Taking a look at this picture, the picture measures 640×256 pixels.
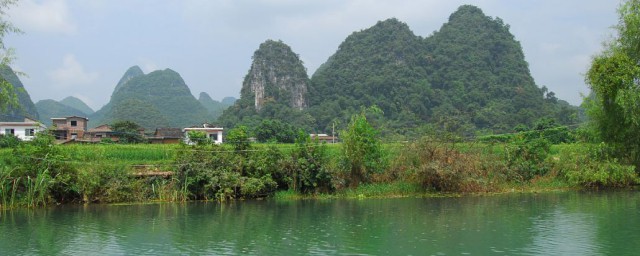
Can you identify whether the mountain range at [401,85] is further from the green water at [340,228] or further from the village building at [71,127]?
the green water at [340,228]

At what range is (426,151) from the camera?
2311cm

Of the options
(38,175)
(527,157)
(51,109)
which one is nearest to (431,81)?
(527,157)

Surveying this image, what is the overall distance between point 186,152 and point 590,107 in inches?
687

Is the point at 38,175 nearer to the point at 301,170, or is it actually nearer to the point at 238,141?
the point at 238,141

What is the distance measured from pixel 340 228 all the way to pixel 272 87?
67768mm

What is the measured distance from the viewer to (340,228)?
1351 centimetres

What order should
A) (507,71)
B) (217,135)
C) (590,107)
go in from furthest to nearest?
(507,71) < (217,135) < (590,107)

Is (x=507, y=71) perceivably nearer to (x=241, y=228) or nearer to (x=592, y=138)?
(x=592, y=138)

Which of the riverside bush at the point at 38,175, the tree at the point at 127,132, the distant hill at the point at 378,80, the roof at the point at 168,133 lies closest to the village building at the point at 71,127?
the tree at the point at 127,132

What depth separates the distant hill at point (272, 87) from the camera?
7388 cm

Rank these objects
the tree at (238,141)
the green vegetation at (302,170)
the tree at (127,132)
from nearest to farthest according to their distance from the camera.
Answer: the green vegetation at (302,170) < the tree at (238,141) < the tree at (127,132)

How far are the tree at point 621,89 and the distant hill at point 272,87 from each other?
5008cm

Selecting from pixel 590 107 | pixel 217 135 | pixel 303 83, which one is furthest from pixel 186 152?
pixel 303 83

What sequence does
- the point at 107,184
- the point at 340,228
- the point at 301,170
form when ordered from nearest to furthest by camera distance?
the point at 340,228 < the point at 107,184 < the point at 301,170
